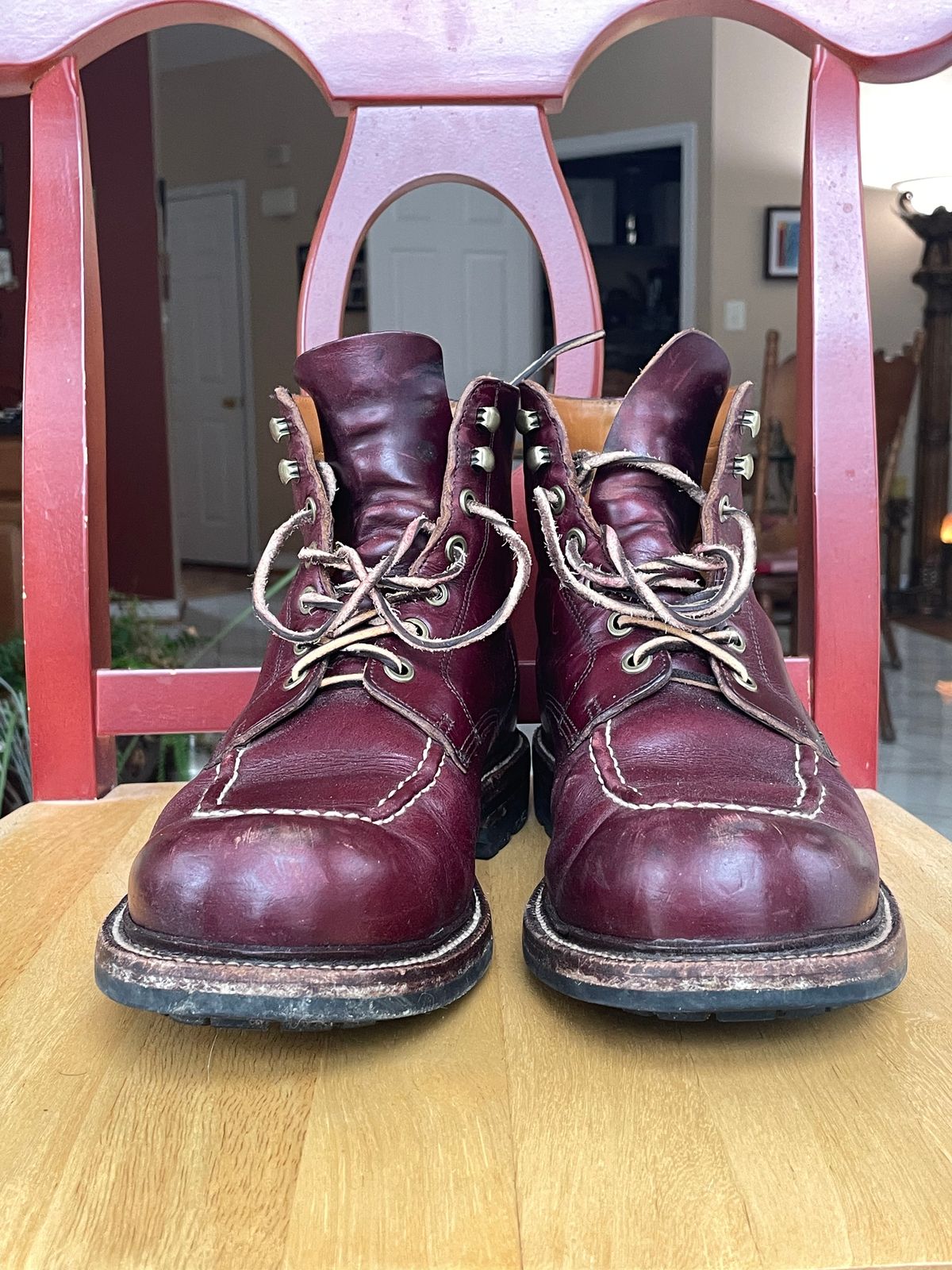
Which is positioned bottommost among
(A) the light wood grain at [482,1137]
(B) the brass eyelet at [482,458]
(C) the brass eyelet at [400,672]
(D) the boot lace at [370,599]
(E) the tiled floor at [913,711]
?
(E) the tiled floor at [913,711]

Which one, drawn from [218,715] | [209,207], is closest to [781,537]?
[218,715]

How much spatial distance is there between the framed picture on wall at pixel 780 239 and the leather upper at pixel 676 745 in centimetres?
465

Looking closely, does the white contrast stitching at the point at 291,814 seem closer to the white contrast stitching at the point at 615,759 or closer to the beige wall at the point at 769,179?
the white contrast stitching at the point at 615,759

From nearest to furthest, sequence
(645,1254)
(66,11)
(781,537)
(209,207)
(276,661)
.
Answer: (645,1254)
(276,661)
(66,11)
(781,537)
(209,207)

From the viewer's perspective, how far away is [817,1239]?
0.30 m

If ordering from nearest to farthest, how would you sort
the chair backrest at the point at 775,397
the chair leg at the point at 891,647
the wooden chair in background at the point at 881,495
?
the wooden chair in background at the point at 881,495 < the chair leg at the point at 891,647 < the chair backrest at the point at 775,397

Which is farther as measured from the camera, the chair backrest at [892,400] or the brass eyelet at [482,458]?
the chair backrest at [892,400]

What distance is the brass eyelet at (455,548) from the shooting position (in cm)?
60

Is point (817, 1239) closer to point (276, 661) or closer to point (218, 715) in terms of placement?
point (276, 661)

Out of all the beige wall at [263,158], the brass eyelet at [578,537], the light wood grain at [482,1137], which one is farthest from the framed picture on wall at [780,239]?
the light wood grain at [482,1137]

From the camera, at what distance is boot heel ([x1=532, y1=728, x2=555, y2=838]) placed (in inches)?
25.9

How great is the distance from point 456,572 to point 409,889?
22cm

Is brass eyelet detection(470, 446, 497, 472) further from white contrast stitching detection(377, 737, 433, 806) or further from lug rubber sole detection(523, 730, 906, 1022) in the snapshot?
lug rubber sole detection(523, 730, 906, 1022)

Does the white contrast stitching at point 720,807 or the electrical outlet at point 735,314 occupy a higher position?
the electrical outlet at point 735,314
